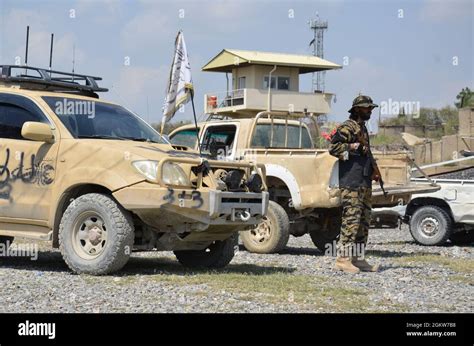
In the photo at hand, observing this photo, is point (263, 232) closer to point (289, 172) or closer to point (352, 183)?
point (289, 172)

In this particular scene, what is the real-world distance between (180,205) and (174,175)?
35cm

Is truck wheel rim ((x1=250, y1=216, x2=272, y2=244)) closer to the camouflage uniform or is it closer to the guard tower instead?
the camouflage uniform

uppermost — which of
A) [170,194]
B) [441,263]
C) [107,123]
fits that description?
[107,123]

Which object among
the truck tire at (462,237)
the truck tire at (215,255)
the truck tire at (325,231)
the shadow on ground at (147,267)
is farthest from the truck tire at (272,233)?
the truck tire at (462,237)

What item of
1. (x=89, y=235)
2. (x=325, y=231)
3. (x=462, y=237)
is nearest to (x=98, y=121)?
(x=89, y=235)

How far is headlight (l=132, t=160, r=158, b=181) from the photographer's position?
29.6 feet

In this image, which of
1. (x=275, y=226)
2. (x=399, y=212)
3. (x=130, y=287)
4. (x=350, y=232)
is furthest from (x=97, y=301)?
(x=399, y=212)

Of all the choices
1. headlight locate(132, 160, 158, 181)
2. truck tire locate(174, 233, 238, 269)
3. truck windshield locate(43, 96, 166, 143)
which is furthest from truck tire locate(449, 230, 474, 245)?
headlight locate(132, 160, 158, 181)

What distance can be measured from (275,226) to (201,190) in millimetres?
3769

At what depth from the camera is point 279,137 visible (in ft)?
45.9

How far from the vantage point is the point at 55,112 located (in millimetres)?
9891

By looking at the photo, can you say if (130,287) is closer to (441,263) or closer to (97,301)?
(97,301)

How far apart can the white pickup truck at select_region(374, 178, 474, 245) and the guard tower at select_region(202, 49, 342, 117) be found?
133 ft

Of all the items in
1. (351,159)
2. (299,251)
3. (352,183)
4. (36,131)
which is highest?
(36,131)
